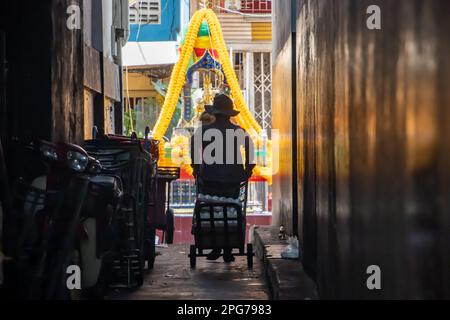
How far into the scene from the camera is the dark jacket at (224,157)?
32.9 feet

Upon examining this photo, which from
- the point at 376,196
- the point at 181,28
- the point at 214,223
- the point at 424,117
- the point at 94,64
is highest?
the point at 181,28

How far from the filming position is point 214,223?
32.6ft

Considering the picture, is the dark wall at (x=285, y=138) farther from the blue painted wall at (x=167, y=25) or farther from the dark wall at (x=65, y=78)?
the blue painted wall at (x=167, y=25)

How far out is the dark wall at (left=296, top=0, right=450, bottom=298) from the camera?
2.83m

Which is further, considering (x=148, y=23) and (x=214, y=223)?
(x=148, y=23)

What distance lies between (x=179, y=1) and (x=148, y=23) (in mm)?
1582

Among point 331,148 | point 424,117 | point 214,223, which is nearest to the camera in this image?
point 424,117

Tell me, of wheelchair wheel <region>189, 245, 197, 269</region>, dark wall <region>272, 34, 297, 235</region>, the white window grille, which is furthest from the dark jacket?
the white window grille

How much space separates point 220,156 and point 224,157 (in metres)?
0.06

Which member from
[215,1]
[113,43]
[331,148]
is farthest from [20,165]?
[215,1]

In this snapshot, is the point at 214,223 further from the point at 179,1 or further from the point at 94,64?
the point at 179,1

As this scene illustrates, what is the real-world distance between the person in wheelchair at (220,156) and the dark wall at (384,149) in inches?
135
